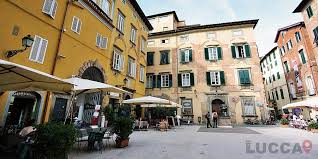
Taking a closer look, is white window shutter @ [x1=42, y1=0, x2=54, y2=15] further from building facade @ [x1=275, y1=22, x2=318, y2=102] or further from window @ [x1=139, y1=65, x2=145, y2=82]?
building facade @ [x1=275, y1=22, x2=318, y2=102]

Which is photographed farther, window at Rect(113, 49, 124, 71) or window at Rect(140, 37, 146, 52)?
window at Rect(140, 37, 146, 52)

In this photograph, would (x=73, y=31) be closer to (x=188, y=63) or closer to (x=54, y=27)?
(x=54, y=27)

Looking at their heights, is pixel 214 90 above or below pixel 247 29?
below

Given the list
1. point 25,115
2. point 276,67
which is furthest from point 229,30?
point 25,115

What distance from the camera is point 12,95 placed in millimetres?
6840

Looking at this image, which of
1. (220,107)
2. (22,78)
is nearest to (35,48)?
(22,78)

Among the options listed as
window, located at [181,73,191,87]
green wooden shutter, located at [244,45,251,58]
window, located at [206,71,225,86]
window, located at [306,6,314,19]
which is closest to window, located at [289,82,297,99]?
window, located at [306,6,314,19]

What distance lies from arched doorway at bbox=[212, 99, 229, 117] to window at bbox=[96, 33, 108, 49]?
13.5 meters

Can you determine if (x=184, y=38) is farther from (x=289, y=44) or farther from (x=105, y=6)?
(x=289, y=44)

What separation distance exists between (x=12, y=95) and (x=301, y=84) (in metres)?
28.0

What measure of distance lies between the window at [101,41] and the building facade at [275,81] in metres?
26.6

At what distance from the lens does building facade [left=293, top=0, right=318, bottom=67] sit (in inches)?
680

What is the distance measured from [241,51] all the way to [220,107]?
274 inches

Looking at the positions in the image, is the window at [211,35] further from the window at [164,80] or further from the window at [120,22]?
the window at [120,22]
